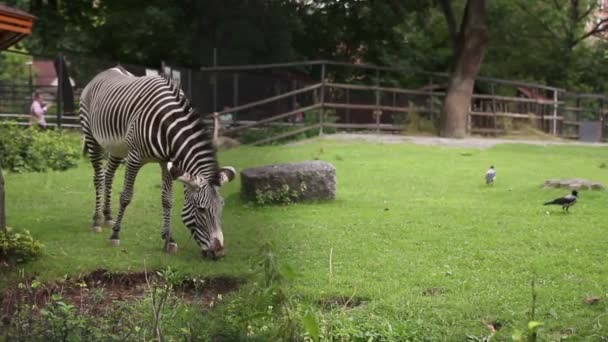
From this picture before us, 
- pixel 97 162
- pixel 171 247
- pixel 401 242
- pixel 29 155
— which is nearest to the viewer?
pixel 171 247

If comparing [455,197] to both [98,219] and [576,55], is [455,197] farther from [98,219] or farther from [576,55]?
[576,55]

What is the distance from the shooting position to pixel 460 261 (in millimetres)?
3293

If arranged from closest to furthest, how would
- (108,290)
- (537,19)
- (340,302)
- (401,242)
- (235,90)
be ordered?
(235,90), (340,302), (108,290), (401,242), (537,19)

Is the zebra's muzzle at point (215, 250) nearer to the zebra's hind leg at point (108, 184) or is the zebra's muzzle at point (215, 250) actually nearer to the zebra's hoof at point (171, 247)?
the zebra's hoof at point (171, 247)

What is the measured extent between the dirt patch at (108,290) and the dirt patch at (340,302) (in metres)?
0.28

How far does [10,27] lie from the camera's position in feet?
7.28

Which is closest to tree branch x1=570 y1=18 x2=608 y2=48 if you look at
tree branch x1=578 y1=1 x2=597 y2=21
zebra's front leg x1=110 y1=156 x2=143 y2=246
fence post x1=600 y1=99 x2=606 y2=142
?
tree branch x1=578 y1=1 x2=597 y2=21

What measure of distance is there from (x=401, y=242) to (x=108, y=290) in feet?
4.63

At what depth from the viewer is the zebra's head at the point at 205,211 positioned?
118 inches

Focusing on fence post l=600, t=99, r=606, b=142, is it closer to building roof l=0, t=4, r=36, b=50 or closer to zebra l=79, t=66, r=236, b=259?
zebra l=79, t=66, r=236, b=259

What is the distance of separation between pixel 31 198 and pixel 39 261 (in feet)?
7.18

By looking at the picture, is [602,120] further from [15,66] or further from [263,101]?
[263,101]

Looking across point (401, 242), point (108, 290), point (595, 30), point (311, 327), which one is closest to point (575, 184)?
point (401, 242)

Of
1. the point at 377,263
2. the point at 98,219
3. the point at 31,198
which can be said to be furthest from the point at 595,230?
the point at 31,198
